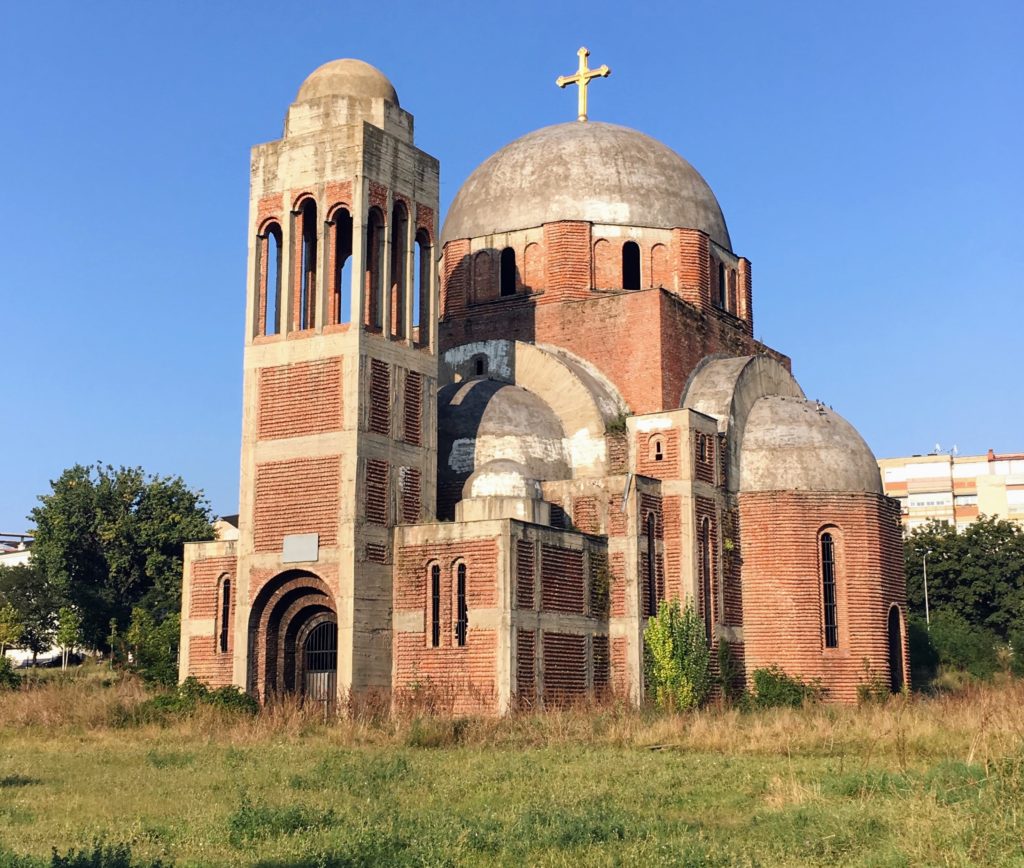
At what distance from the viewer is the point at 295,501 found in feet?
88.7

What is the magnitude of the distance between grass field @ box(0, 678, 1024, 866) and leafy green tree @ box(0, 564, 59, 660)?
30868mm

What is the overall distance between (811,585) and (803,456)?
3002 millimetres

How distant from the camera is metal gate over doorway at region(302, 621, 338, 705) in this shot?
2717cm

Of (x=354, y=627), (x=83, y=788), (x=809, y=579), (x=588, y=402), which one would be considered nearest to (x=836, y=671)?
(x=809, y=579)

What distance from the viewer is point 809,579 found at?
30.1m

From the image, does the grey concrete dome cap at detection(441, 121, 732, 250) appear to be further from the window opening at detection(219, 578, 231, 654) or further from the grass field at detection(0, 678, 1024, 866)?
the grass field at detection(0, 678, 1024, 866)

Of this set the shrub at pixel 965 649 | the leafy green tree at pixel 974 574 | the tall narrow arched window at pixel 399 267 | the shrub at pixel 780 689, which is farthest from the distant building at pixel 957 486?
the tall narrow arched window at pixel 399 267

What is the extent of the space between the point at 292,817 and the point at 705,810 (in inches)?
169

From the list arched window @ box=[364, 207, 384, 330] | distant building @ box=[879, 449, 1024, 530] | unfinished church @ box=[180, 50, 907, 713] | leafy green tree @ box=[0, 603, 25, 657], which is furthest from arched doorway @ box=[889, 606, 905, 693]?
distant building @ box=[879, 449, 1024, 530]

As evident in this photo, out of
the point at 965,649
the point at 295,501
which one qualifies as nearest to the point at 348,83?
the point at 295,501

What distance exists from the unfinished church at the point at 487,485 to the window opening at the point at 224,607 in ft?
0.38

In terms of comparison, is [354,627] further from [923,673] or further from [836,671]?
[923,673]

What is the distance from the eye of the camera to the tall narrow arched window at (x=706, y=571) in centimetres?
2920

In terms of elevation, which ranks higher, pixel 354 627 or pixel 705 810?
pixel 354 627
